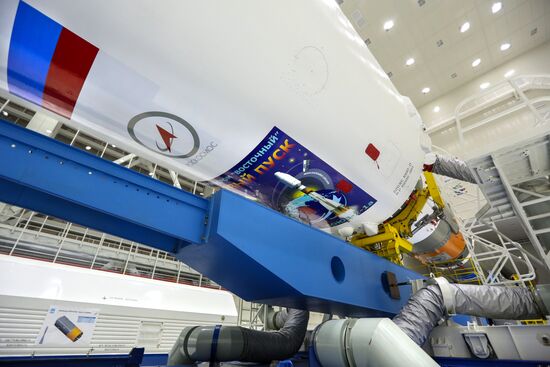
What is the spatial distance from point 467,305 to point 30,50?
3628mm

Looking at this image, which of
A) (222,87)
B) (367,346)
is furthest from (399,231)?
(222,87)

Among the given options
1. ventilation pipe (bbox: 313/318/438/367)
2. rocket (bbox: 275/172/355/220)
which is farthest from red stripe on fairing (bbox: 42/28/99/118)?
ventilation pipe (bbox: 313/318/438/367)

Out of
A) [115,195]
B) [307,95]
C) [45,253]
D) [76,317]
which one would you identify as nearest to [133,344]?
[76,317]

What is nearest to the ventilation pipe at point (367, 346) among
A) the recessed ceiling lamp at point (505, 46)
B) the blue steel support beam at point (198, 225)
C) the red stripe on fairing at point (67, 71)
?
the blue steel support beam at point (198, 225)

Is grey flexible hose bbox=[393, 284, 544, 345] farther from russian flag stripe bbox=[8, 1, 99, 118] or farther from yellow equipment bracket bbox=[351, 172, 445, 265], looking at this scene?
russian flag stripe bbox=[8, 1, 99, 118]

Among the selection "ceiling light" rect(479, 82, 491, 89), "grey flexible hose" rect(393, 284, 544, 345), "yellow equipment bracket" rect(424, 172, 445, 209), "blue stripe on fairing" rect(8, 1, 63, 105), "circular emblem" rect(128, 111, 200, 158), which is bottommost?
"grey flexible hose" rect(393, 284, 544, 345)

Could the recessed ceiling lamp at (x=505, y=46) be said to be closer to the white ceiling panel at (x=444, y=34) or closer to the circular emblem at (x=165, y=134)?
the white ceiling panel at (x=444, y=34)

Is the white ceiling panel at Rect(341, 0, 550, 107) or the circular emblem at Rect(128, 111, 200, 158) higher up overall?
the white ceiling panel at Rect(341, 0, 550, 107)

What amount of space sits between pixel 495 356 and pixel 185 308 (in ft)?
22.3

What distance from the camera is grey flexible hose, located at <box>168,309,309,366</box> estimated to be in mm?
2875

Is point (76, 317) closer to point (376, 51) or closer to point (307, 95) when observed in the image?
point (307, 95)

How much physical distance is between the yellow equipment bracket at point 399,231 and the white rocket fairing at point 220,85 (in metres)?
0.93

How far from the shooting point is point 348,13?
727 cm

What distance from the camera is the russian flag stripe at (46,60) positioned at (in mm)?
1268
